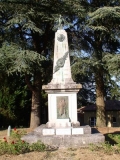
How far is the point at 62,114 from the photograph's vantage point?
9.73m

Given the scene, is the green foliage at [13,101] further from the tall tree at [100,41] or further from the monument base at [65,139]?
the monument base at [65,139]

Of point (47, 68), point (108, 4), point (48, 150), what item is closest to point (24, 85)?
point (47, 68)

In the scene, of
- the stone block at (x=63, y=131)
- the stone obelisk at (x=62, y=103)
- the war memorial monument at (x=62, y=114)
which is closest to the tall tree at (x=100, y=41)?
the war memorial monument at (x=62, y=114)

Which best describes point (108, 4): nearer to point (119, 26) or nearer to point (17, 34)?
point (119, 26)

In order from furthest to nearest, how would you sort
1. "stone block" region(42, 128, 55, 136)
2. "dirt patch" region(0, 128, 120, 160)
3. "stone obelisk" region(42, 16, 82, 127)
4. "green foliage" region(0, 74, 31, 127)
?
"green foliage" region(0, 74, 31, 127)
"stone obelisk" region(42, 16, 82, 127)
"stone block" region(42, 128, 55, 136)
"dirt patch" region(0, 128, 120, 160)

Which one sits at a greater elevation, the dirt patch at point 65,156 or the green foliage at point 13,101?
the green foliage at point 13,101

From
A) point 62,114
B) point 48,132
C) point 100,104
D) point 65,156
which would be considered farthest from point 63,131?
point 100,104

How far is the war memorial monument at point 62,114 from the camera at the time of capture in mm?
8594

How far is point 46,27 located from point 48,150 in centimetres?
1117

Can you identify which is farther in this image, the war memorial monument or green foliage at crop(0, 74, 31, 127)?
green foliage at crop(0, 74, 31, 127)

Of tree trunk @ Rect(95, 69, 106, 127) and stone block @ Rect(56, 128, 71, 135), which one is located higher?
tree trunk @ Rect(95, 69, 106, 127)

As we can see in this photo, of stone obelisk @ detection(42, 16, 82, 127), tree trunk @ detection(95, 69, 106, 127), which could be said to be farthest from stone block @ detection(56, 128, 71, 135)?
tree trunk @ detection(95, 69, 106, 127)

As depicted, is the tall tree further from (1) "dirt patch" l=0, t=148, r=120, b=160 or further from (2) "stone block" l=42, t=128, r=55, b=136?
(1) "dirt patch" l=0, t=148, r=120, b=160

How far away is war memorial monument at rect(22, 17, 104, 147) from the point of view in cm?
859
